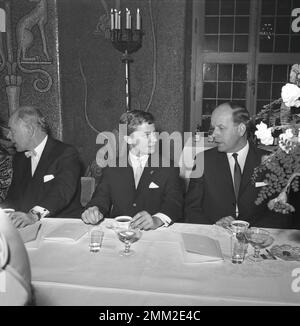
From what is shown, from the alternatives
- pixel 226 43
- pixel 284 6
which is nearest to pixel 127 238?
pixel 226 43

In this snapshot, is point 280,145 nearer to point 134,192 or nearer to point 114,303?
point 114,303

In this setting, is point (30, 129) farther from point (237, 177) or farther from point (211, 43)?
point (211, 43)

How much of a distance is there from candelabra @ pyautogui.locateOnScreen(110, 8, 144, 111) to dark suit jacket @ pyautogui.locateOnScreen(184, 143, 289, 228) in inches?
78.2

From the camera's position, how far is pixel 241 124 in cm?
263

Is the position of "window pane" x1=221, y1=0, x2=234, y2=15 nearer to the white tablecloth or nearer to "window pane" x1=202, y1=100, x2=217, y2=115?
"window pane" x1=202, y1=100, x2=217, y2=115

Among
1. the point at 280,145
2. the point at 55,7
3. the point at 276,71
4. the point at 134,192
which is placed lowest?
the point at 134,192

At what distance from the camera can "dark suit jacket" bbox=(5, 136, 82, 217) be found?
262 centimetres

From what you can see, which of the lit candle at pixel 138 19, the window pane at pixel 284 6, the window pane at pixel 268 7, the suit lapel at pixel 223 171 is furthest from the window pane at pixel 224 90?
the suit lapel at pixel 223 171

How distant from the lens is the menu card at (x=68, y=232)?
180 centimetres

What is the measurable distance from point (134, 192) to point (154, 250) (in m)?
0.84

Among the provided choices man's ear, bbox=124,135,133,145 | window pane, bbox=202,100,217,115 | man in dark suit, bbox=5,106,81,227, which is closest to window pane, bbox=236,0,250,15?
window pane, bbox=202,100,217,115

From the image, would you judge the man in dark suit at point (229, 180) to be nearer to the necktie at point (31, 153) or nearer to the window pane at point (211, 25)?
the necktie at point (31, 153)

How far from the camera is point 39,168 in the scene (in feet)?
8.78
